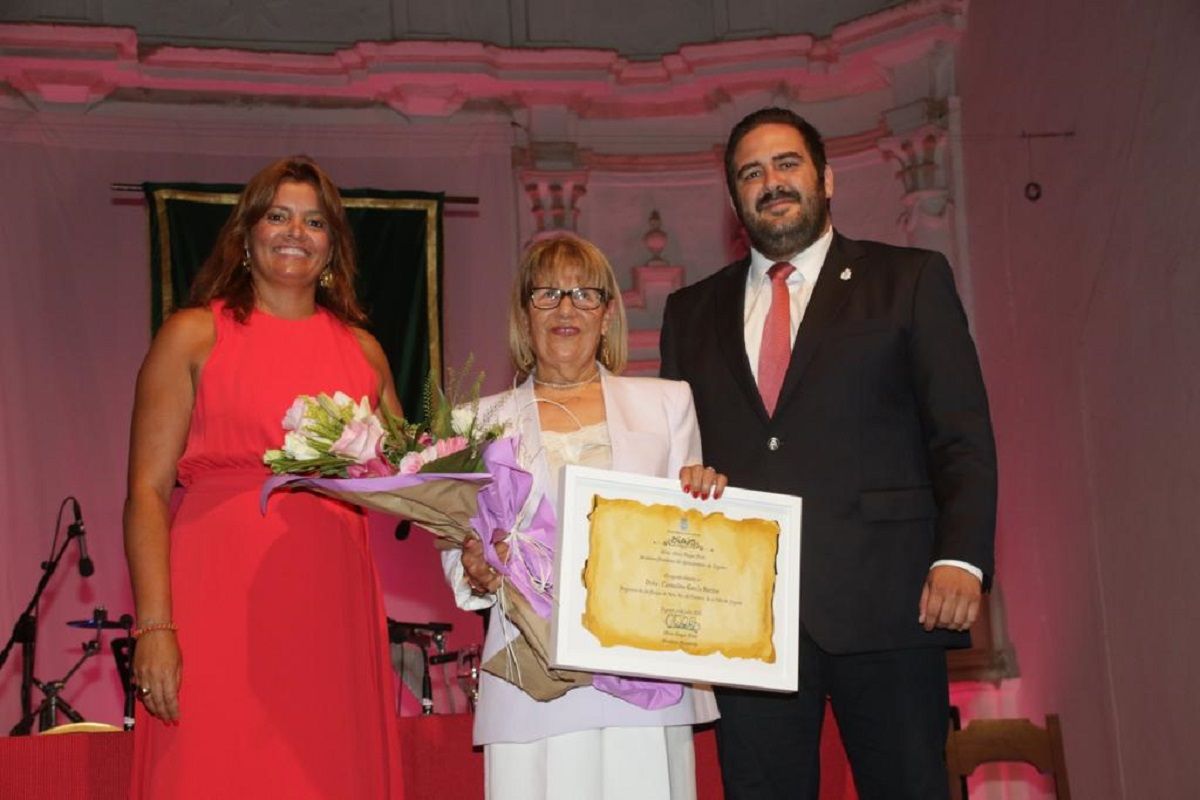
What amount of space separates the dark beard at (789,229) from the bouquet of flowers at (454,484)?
0.82m

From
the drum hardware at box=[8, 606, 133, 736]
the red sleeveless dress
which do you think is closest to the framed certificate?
the red sleeveless dress

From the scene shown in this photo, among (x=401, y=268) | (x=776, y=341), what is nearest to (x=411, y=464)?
(x=776, y=341)

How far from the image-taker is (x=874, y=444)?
3.11m

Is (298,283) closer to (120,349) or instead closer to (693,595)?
(693,595)

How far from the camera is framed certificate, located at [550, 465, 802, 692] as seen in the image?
2736mm

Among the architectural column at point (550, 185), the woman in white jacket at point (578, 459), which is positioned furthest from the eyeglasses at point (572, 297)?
the architectural column at point (550, 185)

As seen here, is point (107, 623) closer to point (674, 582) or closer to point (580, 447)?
point (580, 447)

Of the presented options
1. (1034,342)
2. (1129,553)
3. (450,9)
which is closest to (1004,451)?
(1034,342)

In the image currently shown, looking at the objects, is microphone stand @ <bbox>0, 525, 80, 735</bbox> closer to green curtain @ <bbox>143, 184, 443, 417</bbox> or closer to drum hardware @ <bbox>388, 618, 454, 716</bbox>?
drum hardware @ <bbox>388, 618, 454, 716</bbox>

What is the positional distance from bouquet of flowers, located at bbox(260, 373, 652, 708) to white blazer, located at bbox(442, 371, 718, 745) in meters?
0.04

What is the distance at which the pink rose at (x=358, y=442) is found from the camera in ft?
9.02

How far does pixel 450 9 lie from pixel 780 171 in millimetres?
6025

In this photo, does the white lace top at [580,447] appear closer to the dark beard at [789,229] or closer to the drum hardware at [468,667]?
the dark beard at [789,229]

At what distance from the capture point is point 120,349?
8.35 metres
